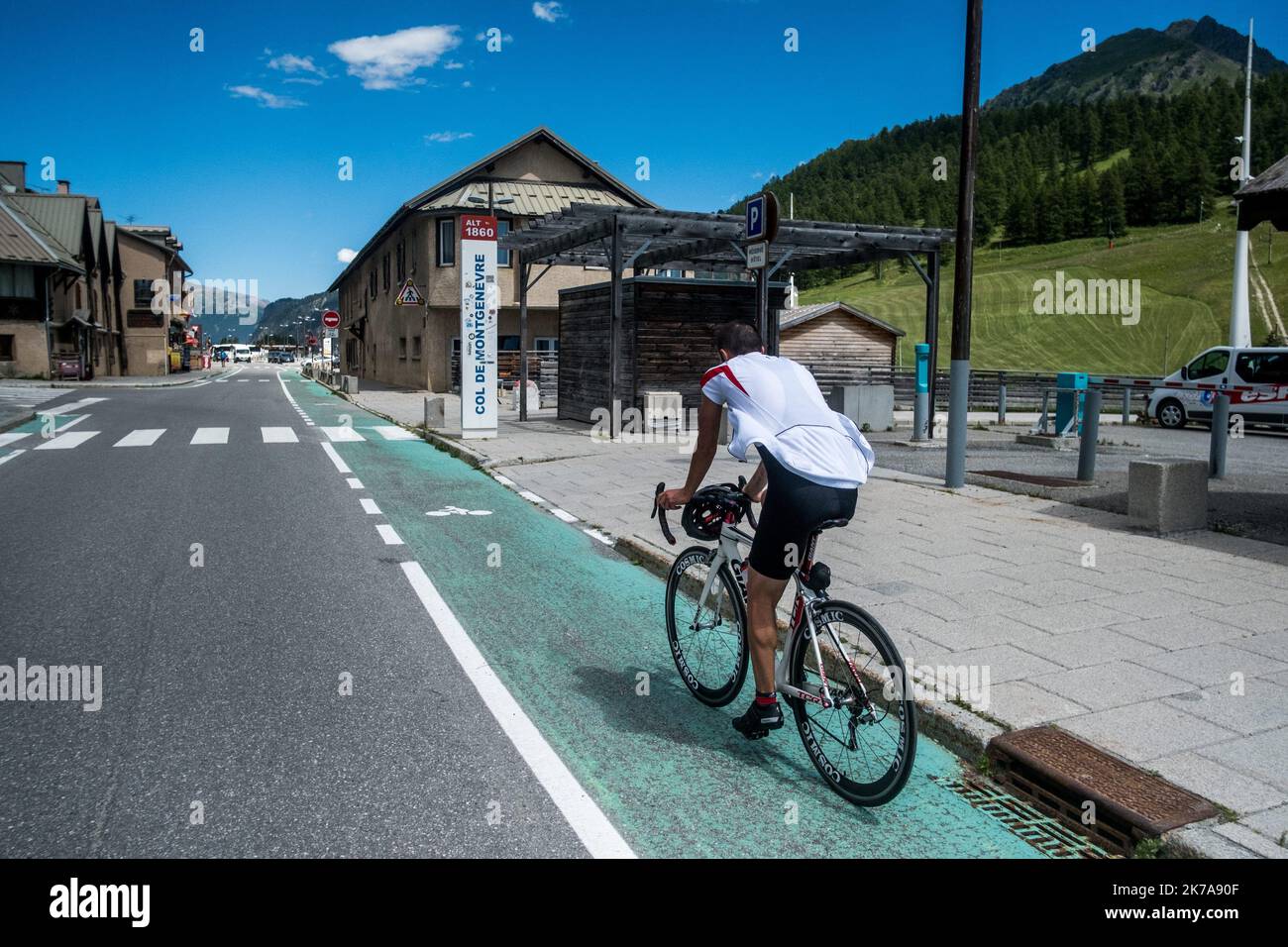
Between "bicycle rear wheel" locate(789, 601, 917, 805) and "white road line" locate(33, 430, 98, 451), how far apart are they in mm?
15646

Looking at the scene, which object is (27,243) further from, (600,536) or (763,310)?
(600,536)

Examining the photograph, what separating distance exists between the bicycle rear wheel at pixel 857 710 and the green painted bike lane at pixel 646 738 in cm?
12

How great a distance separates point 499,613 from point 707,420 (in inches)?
110

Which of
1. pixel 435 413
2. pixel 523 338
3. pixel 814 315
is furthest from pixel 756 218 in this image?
pixel 814 315

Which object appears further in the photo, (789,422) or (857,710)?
(789,422)

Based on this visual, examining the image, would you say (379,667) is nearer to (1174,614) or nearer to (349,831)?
(349,831)

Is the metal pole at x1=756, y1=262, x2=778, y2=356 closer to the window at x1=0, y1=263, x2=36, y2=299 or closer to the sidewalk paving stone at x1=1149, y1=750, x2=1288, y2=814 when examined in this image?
the sidewalk paving stone at x1=1149, y1=750, x2=1288, y2=814

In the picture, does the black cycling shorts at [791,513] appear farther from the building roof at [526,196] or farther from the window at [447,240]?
the window at [447,240]

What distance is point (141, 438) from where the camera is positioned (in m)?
18.0

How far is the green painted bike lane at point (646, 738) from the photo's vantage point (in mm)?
3551

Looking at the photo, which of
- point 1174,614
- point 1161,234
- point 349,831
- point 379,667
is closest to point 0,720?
point 379,667

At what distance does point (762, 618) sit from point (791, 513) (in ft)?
1.72

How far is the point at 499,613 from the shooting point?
6.50 metres

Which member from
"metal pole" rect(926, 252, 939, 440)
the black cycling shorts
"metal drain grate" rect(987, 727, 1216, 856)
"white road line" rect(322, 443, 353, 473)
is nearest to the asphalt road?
"metal drain grate" rect(987, 727, 1216, 856)
